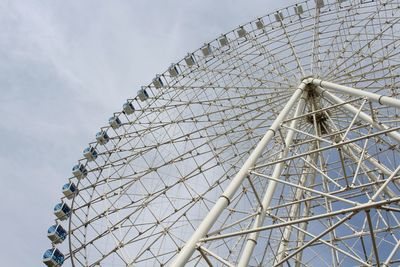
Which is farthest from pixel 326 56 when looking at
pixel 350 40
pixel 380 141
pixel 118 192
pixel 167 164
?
pixel 118 192

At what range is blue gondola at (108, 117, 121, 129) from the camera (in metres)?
27.9

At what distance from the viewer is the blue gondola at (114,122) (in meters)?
27.9

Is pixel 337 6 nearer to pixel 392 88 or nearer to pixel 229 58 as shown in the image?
pixel 229 58

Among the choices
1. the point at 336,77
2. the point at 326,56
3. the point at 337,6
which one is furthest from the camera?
the point at 337,6

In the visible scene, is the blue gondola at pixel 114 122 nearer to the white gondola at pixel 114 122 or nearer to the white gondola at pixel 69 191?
the white gondola at pixel 114 122

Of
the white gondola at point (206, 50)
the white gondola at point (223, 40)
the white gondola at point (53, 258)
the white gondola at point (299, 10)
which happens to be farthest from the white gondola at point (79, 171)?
the white gondola at point (299, 10)

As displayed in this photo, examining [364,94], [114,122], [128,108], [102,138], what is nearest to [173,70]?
[128,108]

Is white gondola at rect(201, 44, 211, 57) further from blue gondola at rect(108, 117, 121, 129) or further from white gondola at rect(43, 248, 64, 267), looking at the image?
white gondola at rect(43, 248, 64, 267)

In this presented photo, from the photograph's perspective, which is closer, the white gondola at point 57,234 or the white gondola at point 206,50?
the white gondola at point 57,234

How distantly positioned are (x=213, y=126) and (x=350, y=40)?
8.34 metres

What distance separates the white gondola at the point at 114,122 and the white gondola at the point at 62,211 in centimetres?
501

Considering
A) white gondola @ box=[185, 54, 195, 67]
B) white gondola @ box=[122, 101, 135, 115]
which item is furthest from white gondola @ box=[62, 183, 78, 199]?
white gondola @ box=[185, 54, 195, 67]

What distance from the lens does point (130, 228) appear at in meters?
22.1

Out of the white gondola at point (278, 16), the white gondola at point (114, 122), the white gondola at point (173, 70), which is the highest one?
the white gondola at point (278, 16)
